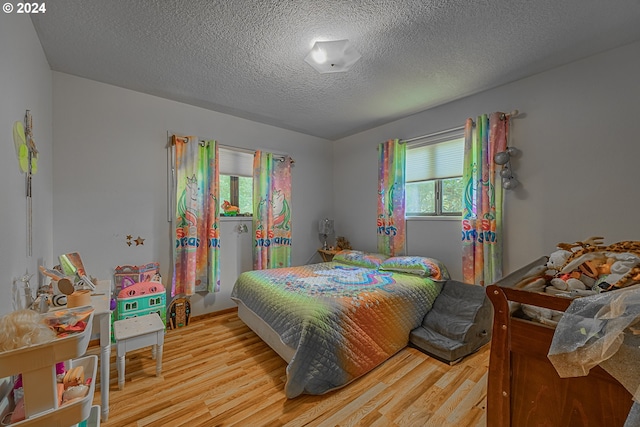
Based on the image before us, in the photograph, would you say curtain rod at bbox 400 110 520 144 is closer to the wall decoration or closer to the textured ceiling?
the textured ceiling

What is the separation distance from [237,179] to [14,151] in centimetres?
222

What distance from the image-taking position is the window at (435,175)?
114 inches

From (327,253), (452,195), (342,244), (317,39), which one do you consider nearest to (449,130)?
(452,195)

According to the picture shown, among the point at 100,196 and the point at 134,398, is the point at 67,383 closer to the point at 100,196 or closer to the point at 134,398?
the point at 134,398

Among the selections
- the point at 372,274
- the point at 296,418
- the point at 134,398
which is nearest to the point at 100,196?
the point at 134,398

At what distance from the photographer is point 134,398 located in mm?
1690

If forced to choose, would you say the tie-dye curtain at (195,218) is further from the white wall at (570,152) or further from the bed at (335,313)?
the white wall at (570,152)

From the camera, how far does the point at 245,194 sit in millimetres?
3488

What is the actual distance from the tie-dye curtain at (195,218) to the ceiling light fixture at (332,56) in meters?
1.72

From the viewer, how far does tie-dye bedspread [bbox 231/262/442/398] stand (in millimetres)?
1714

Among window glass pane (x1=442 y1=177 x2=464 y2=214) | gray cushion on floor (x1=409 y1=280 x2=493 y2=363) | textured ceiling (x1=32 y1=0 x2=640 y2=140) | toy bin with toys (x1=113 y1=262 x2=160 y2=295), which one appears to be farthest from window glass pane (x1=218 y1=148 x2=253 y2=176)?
gray cushion on floor (x1=409 y1=280 x2=493 y2=363)

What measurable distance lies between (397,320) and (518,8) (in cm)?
245

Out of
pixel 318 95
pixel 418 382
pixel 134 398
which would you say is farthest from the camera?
pixel 318 95

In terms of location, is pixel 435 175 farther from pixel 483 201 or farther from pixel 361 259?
pixel 361 259
